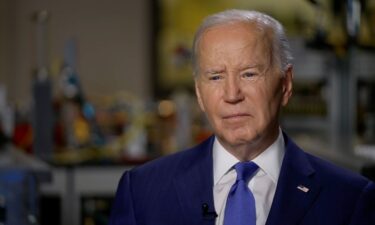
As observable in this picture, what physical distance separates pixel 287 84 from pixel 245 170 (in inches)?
6.9

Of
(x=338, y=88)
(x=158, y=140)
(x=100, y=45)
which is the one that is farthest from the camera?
(x=100, y=45)

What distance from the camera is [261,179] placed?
4.77 feet

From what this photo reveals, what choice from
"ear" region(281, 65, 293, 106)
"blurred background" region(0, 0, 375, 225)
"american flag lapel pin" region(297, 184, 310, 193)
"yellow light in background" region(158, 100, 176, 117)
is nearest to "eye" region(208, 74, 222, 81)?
"ear" region(281, 65, 293, 106)

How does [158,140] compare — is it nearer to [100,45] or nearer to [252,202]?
[100,45]

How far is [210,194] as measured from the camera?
4.72ft

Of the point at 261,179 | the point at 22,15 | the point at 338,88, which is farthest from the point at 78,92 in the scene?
the point at 22,15

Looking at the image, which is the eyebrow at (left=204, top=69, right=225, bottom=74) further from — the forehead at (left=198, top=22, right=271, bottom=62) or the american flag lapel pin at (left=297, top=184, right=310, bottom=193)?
the american flag lapel pin at (left=297, top=184, right=310, bottom=193)

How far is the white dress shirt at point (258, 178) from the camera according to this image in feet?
4.70

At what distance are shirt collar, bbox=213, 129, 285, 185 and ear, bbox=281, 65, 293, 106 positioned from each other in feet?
0.24

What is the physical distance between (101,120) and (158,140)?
0.63 meters

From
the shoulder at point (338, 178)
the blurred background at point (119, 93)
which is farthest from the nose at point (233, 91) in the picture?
the blurred background at point (119, 93)

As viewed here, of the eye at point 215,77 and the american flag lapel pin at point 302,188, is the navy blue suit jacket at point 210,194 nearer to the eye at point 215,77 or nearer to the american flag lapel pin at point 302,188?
the american flag lapel pin at point 302,188

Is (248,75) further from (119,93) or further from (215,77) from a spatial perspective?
(119,93)

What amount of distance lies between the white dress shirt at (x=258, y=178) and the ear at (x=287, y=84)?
77 mm
